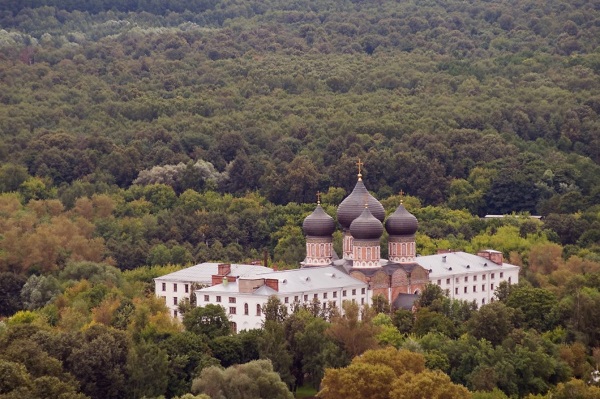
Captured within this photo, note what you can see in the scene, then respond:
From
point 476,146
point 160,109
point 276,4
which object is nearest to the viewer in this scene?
point 476,146

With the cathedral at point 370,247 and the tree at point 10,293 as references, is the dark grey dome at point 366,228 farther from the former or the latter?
the tree at point 10,293

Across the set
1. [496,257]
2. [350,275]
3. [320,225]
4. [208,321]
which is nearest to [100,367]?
[208,321]

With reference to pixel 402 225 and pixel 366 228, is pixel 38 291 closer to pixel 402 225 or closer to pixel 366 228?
pixel 366 228

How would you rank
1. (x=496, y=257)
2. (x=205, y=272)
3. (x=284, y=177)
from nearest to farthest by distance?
(x=205, y=272)
(x=496, y=257)
(x=284, y=177)

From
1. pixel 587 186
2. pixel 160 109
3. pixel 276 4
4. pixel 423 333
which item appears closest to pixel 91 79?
pixel 160 109

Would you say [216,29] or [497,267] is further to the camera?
[216,29]

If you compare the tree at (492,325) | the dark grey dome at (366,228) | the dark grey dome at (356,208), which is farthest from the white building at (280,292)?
the tree at (492,325)

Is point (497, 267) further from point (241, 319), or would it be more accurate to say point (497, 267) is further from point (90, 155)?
point (90, 155)
